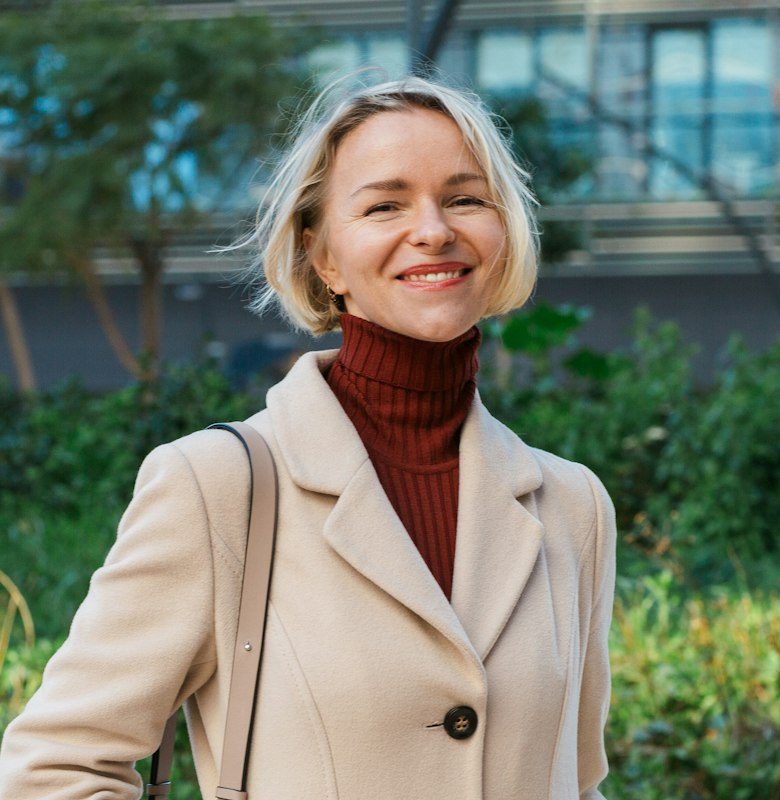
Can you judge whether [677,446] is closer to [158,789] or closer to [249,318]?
[158,789]

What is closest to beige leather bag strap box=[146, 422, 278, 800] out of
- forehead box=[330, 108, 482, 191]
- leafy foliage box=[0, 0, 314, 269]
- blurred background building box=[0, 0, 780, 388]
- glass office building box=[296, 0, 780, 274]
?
forehead box=[330, 108, 482, 191]

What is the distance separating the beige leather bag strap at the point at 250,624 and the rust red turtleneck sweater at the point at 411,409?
0.72ft

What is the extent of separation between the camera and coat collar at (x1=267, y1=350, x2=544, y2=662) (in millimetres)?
1806

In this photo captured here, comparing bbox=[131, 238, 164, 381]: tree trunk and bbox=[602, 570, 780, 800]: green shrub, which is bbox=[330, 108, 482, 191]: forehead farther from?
bbox=[131, 238, 164, 381]: tree trunk

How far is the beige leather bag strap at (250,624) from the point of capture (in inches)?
68.2

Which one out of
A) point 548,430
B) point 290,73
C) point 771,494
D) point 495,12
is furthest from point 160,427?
point 495,12

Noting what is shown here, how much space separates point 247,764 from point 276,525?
12.3 inches

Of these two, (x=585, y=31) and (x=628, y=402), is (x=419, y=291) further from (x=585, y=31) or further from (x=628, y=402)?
(x=585, y=31)

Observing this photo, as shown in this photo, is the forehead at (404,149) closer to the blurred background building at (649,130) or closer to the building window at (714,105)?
the blurred background building at (649,130)

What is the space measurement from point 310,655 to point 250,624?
0.29ft

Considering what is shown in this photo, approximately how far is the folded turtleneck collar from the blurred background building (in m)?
15.6

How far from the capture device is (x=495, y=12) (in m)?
18.5

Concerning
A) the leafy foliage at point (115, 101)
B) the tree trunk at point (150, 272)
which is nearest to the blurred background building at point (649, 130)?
the tree trunk at point (150, 272)

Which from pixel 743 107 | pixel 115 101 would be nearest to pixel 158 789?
pixel 115 101
